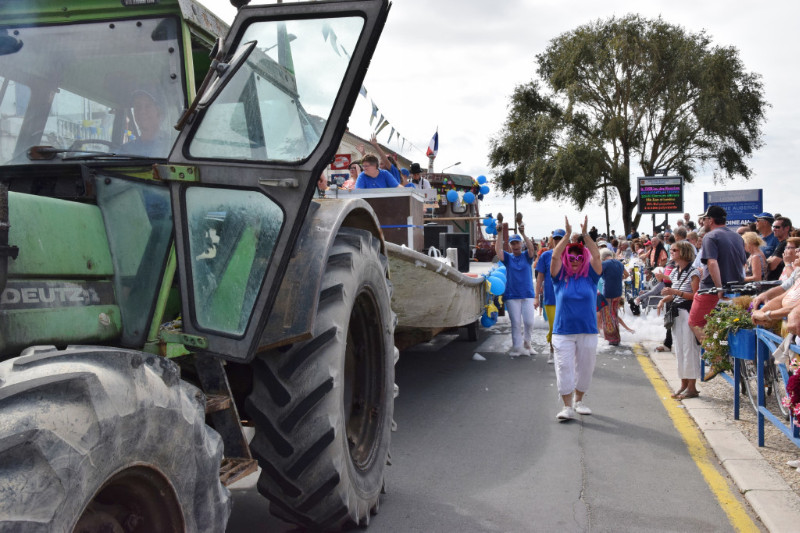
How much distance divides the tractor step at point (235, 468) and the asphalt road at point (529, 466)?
3.86 ft

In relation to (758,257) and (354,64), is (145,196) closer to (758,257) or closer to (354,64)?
(354,64)

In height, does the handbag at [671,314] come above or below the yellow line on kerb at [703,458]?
above

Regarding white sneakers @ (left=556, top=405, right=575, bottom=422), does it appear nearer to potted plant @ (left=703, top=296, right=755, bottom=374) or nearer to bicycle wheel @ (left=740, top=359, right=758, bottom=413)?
potted plant @ (left=703, top=296, right=755, bottom=374)

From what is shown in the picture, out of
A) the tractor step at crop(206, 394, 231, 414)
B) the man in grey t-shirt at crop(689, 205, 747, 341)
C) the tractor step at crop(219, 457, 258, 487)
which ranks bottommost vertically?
the tractor step at crop(219, 457, 258, 487)

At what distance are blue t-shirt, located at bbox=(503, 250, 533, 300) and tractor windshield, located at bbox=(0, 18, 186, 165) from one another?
8064 millimetres

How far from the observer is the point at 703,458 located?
18.5 feet

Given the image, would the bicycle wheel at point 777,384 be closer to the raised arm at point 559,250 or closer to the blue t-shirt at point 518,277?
the raised arm at point 559,250

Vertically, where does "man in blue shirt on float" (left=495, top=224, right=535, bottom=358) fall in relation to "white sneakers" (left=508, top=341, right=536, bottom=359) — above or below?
above

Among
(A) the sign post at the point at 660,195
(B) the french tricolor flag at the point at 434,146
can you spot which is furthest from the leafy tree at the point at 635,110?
(B) the french tricolor flag at the point at 434,146

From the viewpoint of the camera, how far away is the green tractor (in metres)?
2.39

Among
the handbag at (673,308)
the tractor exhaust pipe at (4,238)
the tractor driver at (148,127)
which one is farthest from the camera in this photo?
the handbag at (673,308)

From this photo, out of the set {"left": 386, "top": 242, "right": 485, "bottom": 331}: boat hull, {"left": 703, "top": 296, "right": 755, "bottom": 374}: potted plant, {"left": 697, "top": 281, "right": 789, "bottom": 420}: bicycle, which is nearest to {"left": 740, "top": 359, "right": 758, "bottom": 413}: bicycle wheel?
{"left": 697, "top": 281, "right": 789, "bottom": 420}: bicycle

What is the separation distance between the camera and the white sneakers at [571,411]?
22.4 feet

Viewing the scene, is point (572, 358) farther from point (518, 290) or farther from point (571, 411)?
point (518, 290)
